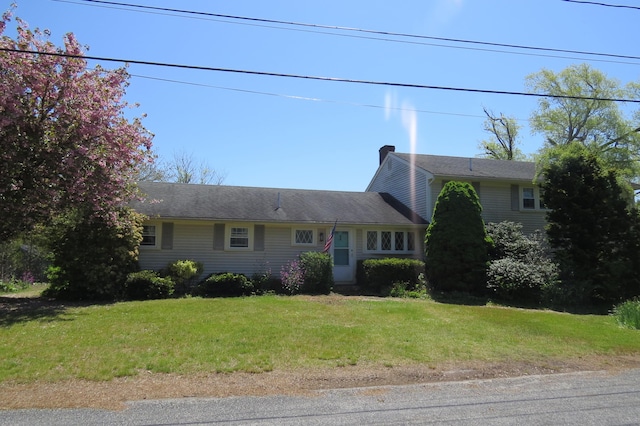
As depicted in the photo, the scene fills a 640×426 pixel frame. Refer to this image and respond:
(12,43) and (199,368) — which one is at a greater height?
(12,43)

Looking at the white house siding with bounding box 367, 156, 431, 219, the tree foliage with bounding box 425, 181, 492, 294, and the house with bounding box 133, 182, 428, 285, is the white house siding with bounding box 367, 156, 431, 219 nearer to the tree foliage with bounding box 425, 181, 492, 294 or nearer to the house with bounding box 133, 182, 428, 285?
the house with bounding box 133, 182, 428, 285

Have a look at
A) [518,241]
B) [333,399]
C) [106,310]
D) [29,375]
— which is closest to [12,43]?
[106,310]

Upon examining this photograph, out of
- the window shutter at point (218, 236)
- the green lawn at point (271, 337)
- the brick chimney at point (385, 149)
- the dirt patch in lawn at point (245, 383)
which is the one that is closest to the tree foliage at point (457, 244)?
the green lawn at point (271, 337)

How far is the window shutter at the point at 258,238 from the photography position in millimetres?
17453

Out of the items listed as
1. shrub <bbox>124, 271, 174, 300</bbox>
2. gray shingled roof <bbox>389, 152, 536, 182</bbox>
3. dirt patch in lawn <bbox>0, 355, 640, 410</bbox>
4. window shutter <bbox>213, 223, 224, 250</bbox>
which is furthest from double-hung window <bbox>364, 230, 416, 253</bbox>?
dirt patch in lawn <bbox>0, 355, 640, 410</bbox>

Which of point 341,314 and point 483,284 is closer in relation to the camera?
point 341,314

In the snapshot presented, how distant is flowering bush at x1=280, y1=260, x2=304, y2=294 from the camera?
15734mm

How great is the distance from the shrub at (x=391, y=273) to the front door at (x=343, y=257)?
64.3 inches

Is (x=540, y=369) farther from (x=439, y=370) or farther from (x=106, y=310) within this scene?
(x=106, y=310)

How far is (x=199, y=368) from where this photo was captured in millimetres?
6648

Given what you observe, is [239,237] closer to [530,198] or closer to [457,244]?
[457,244]

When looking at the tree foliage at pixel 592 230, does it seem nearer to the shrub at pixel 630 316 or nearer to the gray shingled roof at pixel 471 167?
the shrub at pixel 630 316

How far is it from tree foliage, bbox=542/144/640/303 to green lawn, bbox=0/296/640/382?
120 inches

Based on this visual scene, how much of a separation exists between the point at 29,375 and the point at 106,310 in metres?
5.58
